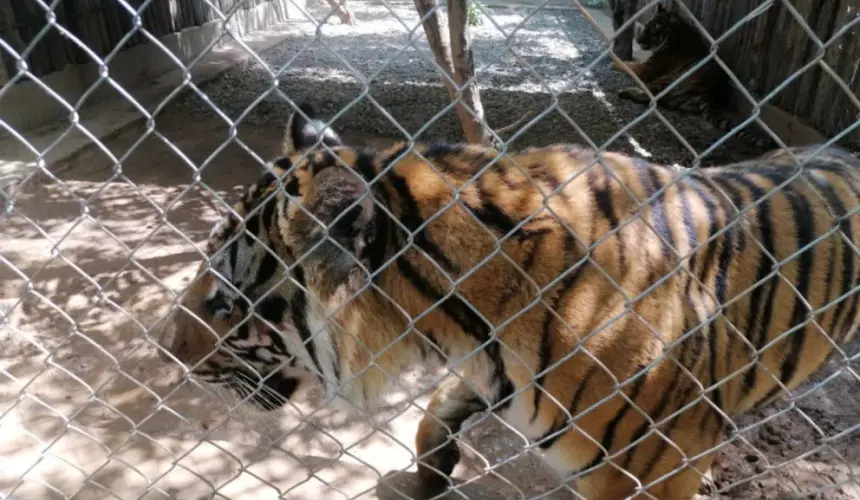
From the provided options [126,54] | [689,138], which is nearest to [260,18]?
[126,54]

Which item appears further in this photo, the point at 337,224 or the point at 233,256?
the point at 233,256

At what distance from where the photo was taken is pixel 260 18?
12.5 meters

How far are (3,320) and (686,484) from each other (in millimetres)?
2009

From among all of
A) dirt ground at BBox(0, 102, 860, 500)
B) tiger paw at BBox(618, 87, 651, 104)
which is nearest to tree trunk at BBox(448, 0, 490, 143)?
dirt ground at BBox(0, 102, 860, 500)

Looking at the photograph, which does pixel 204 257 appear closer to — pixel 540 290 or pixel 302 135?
pixel 302 135

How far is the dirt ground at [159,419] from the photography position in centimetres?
205

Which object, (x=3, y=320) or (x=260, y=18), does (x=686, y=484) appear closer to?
(x=3, y=320)

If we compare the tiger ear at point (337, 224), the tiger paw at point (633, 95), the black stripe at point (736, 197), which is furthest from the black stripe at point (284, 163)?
the tiger paw at point (633, 95)

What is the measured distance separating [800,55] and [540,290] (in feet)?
19.0

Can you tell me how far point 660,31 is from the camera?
9109mm

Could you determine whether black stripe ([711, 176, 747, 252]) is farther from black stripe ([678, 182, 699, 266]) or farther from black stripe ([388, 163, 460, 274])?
black stripe ([388, 163, 460, 274])

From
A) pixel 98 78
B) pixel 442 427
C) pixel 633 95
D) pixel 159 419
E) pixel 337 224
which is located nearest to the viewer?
pixel 337 224

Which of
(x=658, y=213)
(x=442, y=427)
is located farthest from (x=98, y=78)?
(x=658, y=213)

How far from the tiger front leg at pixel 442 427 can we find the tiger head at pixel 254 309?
0.67m
